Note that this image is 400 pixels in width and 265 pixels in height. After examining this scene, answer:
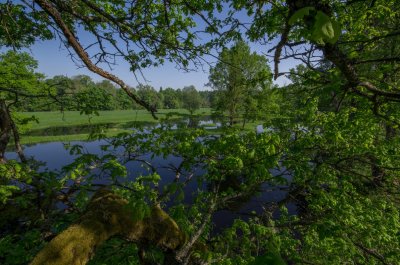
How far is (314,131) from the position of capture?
6.33m

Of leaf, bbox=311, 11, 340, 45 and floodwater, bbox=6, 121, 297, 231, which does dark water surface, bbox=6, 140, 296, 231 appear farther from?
leaf, bbox=311, 11, 340, 45

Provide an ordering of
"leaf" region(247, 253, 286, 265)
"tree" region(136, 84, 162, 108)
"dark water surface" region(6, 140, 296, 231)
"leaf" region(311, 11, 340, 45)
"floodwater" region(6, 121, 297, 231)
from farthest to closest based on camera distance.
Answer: "dark water surface" region(6, 140, 296, 231) < "floodwater" region(6, 121, 297, 231) < "tree" region(136, 84, 162, 108) < "leaf" region(311, 11, 340, 45) < "leaf" region(247, 253, 286, 265)

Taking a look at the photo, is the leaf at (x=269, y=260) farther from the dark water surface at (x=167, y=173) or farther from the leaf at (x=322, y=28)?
the dark water surface at (x=167, y=173)

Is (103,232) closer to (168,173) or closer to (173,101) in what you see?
(168,173)

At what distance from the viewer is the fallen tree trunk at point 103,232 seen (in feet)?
6.04

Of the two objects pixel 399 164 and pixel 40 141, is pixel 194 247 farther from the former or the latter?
pixel 40 141

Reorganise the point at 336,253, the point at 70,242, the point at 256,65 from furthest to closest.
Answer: the point at 256,65
the point at 336,253
the point at 70,242

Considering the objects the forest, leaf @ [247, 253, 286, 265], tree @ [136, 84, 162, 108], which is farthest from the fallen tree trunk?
leaf @ [247, 253, 286, 265]

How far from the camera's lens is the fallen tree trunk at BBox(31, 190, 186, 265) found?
72.4 inches

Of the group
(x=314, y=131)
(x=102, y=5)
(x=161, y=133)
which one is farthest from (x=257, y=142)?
(x=102, y=5)

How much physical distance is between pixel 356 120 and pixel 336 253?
3.92 meters

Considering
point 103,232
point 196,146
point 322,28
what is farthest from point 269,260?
point 196,146

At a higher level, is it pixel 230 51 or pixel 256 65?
pixel 256 65

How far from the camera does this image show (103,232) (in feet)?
7.09
